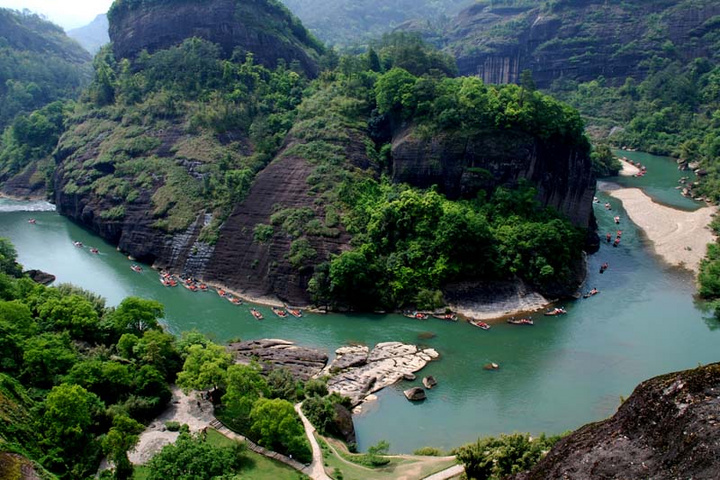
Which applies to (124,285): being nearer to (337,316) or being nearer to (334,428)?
(337,316)

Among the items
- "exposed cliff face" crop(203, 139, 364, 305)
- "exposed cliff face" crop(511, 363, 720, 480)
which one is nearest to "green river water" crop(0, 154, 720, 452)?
"exposed cliff face" crop(203, 139, 364, 305)

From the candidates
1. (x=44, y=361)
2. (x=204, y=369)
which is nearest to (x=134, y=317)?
(x=44, y=361)

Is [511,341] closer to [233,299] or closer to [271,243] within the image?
[271,243]

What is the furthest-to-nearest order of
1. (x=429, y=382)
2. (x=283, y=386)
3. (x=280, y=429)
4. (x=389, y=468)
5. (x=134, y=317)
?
(x=134, y=317)
(x=429, y=382)
(x=283, y=386)
(x=280, y=429)
(x=389, y=468)

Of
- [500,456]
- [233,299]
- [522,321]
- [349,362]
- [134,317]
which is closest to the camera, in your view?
[500,456]

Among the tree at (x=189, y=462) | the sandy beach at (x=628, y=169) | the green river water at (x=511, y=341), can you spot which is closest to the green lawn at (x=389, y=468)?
the green river water at (x=511, y=341)

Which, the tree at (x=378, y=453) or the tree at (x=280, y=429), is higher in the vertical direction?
the tree at (x=280, y=429)

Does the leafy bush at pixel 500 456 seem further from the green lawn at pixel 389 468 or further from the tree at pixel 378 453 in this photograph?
the tree at pixel 378 453
